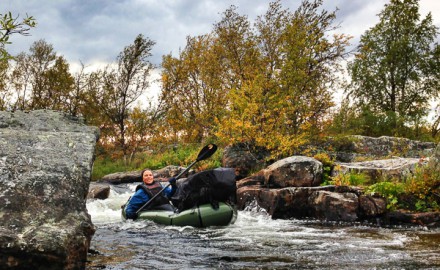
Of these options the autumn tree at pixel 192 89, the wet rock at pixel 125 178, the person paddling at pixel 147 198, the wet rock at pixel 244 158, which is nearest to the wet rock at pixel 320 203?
the person paddling at pixel 147 198

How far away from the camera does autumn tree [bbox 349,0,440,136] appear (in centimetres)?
2553

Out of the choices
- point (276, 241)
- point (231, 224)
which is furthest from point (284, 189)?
point (276, 241)

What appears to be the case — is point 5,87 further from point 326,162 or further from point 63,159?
point 63,159

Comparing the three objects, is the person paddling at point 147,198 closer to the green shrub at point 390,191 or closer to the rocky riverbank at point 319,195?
the rocky riverbank at point 319,195

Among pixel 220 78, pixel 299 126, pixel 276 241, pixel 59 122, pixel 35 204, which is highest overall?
pixel 220 78

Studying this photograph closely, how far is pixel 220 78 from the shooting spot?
2327 cm

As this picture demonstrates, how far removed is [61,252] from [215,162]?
550 inches

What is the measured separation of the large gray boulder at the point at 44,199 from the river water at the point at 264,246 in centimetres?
110

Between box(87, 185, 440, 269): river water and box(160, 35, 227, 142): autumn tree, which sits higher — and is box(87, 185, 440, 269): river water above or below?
below

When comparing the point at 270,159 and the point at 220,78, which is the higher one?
the point at 220,78

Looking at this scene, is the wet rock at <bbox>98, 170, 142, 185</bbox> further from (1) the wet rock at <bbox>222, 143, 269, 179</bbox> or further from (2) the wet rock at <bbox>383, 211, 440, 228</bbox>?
(2) the wet rock at <bbox>383, 211, 440, 228</bbox>

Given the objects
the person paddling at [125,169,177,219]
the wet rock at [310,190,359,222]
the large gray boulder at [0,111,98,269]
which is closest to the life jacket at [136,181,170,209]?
the person paddling at [125,169,177,219]

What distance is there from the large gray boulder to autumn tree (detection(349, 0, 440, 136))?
23.9 m

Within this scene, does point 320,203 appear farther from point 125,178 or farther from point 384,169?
point 125,178
